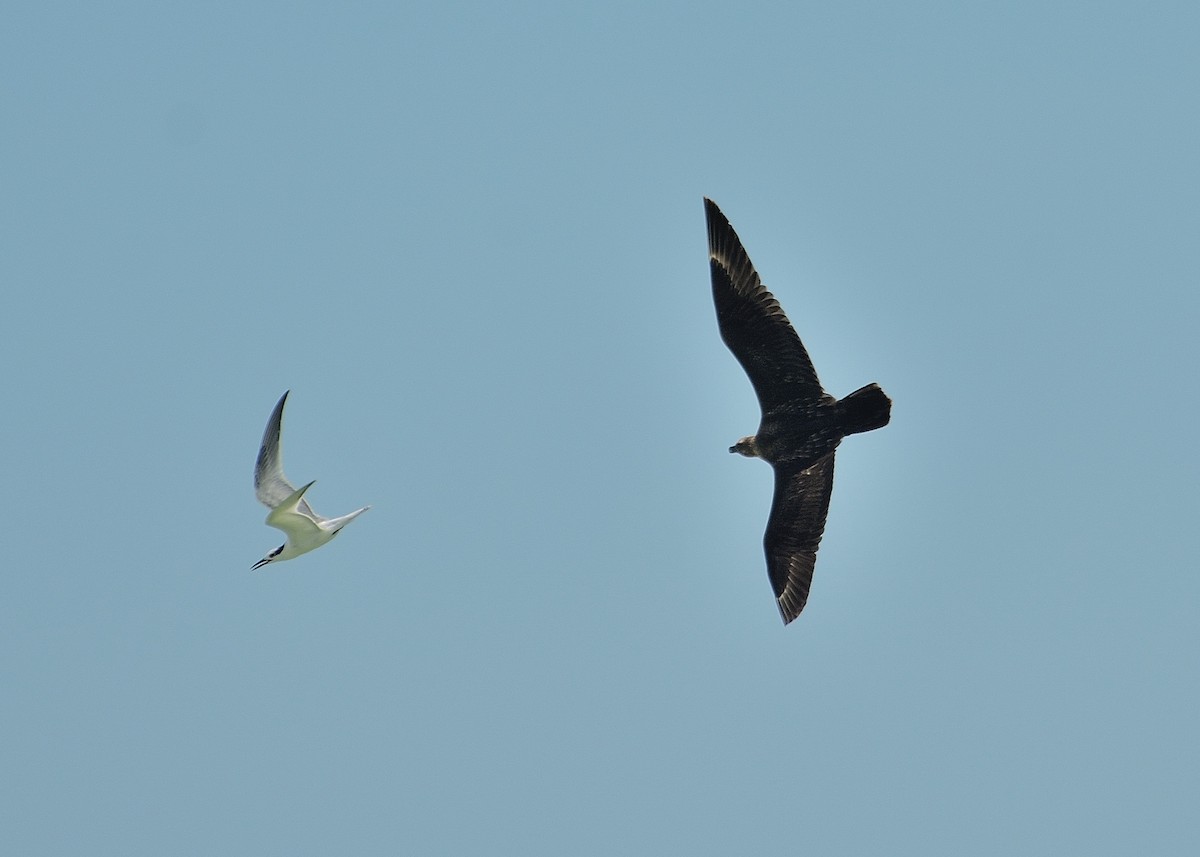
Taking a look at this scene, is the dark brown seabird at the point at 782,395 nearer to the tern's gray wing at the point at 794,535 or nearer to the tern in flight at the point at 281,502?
the tern's gray wing at the point at 794,535

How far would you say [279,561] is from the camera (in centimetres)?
3278

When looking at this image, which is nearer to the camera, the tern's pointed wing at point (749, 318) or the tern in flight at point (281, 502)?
the tern's pointed wing at point (749, 318)

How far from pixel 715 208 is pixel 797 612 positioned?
7.56 m

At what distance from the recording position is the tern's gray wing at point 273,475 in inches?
1238

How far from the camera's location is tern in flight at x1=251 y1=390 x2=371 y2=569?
31.0 meters

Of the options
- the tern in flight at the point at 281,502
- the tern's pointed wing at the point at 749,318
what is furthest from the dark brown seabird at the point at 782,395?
the tern in flight at the point at 281,502

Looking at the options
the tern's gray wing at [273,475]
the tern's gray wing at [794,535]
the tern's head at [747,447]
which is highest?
the tern's gray wing at [273,475]

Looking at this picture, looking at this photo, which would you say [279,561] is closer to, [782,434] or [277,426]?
[277,426]

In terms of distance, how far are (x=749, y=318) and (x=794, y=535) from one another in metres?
5.07

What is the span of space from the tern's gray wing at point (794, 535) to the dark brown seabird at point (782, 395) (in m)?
0.02

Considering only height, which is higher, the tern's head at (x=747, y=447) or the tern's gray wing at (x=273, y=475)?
the tern's gray wing at (x=273, y=475)

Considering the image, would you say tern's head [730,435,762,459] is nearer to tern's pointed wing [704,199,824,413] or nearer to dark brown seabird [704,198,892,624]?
dark brown seabird [704,198,892,624]

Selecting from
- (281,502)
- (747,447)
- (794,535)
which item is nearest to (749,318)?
(747,447)

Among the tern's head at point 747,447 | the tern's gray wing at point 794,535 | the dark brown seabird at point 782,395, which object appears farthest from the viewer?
the tern's gray wing at point 794,535
